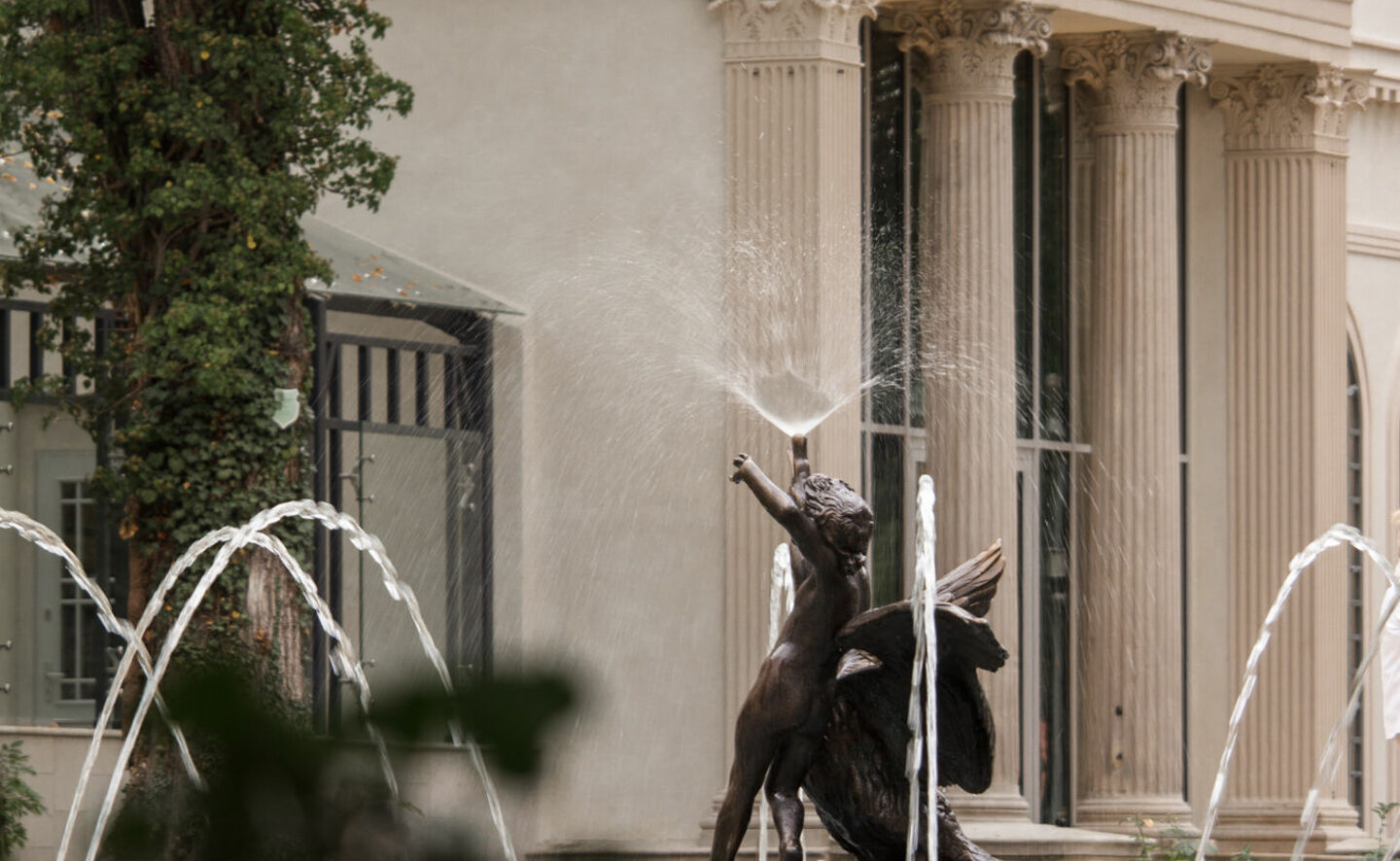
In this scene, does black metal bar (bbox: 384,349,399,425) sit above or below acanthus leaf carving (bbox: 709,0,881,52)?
below

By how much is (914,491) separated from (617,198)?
3.60m

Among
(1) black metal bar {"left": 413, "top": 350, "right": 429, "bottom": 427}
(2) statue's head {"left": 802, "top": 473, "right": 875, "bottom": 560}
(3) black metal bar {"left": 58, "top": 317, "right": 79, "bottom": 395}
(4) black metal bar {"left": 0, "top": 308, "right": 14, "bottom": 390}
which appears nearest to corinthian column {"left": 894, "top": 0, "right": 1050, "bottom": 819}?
(1) black metal bar {"left": 413, "top": 350, "right": 429, "bottom": 427}

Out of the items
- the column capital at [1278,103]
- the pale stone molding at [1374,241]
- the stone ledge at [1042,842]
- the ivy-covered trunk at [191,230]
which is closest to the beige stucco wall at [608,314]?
the stone ledge at [1042,842]

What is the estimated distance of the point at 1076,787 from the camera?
21.3m

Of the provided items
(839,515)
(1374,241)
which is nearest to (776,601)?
(839,515)

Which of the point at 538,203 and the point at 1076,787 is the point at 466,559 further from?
the point at 1076,787

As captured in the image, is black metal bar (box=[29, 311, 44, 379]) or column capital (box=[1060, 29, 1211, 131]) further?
column capital (box=[1060, 29, 1211, 131])

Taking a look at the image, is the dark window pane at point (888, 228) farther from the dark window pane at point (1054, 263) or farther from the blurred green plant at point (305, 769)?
the blurred green plant at point (305, 769)

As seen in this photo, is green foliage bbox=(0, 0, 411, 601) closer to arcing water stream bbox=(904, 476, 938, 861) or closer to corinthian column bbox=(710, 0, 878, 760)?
corinthian column bbox=(710, 0, 878, 760)

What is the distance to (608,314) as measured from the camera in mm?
18344

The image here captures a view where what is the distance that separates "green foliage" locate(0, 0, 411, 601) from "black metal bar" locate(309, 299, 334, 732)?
3.46 feet

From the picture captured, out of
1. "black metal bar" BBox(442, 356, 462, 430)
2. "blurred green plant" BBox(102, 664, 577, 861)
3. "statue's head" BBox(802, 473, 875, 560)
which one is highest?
"black metal bar" BBox(442, 356, 462, 430)

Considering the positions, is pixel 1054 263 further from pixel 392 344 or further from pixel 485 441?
pixel 392 344

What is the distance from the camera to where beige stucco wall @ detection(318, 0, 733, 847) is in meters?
17.9
